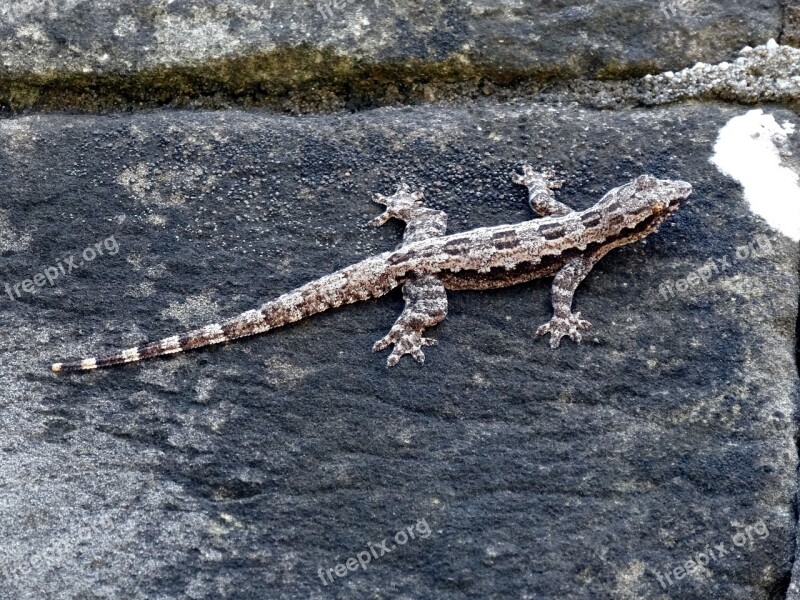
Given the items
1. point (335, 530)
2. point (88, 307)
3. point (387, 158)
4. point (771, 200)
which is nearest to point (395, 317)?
point (387, 158)

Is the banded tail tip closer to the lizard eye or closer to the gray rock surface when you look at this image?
the gray rock surface

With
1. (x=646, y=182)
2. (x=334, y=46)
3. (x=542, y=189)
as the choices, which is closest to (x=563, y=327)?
(x=542, y=189)

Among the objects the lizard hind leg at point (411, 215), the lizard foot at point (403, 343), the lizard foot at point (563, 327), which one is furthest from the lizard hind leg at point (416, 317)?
the lizard foot at point (563, 327)

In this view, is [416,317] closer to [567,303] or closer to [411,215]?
[411,215]

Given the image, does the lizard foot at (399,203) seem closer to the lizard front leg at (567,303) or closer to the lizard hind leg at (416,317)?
the lizard hind leg at (416,317)

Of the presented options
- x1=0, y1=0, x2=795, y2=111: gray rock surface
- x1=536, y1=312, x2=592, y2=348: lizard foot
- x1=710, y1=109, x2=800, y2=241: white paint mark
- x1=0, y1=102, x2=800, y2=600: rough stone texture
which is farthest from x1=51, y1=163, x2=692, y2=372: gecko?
x1=0, y1=0, x2=795, y2=111: gray rock surface
